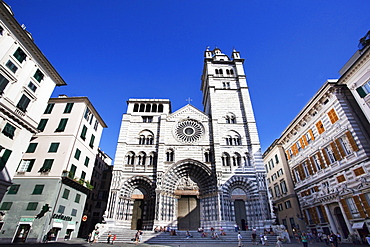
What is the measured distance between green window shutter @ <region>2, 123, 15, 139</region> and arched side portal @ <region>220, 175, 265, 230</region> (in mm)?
20240

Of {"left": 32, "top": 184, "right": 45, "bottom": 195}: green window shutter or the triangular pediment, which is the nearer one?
{"left": 32, "top": 184, "right": 45, "bottom": 195}: green window shutter

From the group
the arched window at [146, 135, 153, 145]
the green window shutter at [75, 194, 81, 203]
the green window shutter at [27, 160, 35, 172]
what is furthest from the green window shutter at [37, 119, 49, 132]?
the arched window at [146, 135, 153, 145]

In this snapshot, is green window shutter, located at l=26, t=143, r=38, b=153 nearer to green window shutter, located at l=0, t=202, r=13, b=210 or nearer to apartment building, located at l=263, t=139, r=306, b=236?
green window shutter, located at l=0, t=202, r=13, b=210

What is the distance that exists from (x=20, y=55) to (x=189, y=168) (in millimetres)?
→ 20233

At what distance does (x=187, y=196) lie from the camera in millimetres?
24531

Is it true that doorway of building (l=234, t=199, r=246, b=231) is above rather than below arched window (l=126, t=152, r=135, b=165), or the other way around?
below

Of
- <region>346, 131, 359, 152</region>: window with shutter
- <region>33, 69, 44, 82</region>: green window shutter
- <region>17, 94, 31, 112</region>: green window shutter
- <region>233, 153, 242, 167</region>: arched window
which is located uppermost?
<region>33, 69, 44, 82</region>: green window shutter

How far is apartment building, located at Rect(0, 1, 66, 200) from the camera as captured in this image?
50.7ft

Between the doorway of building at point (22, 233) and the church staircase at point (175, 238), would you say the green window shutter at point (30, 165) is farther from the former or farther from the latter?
the church staircase at point (175, 238)

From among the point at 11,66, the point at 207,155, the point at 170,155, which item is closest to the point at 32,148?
the point at 11,66

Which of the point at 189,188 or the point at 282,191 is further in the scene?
the point at 282,191

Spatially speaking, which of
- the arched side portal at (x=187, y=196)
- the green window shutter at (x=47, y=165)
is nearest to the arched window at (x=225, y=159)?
the arched side portal at (x=187, y=196)

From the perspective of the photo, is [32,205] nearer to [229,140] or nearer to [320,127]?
[229,140]

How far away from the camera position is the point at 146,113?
97.4 ft
